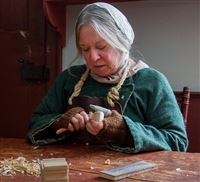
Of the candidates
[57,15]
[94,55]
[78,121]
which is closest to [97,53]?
[94,55]

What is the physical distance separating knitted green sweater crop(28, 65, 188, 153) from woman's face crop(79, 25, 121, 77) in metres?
0.06

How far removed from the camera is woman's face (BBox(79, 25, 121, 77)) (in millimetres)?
1401

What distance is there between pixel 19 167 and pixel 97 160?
210 mm

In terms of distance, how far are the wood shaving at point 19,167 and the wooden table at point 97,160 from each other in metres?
0.02

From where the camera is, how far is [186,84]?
83.4 inches

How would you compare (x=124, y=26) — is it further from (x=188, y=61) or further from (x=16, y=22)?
(x=16, y=22)

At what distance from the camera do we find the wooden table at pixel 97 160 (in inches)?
37.2

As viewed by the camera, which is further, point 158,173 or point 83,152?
point 83,152

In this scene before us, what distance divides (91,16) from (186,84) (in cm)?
86

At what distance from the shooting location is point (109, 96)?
141cm

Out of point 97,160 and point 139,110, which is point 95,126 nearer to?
point 97,160

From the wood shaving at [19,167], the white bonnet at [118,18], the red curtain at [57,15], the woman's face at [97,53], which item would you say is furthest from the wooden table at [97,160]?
the red curtain at [57,15]

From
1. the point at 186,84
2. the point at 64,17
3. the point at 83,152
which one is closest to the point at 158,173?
the point at 83,152

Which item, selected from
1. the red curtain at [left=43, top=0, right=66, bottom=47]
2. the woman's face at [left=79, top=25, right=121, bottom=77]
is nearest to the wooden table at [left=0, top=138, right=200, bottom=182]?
the woman's face at [left=79, top=25, right=121, bottom=77]
